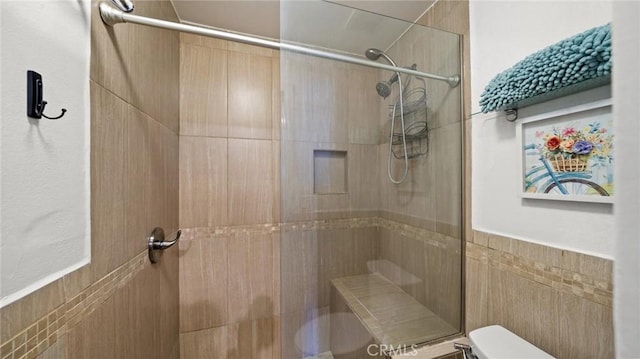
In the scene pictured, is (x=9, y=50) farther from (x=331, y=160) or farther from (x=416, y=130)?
(x=416, y=130)

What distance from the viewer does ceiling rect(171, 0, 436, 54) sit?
3.46 feet

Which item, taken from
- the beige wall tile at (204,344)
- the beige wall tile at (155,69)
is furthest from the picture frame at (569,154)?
the beige wall tile at (204,344)

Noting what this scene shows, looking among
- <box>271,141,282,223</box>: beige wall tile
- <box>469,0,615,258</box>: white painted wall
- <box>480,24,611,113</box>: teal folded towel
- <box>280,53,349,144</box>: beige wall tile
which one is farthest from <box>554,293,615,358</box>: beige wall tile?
<box>271,141,282,223</box>: beige wall tile

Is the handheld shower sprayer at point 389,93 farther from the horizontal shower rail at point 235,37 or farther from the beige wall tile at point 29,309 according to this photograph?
the beige wall tile at point 29,309

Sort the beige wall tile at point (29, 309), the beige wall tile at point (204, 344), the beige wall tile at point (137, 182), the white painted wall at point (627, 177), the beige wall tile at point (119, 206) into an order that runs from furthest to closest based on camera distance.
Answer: the beige wall tile at point (204, 344)
the beige wall tile at point (137, 182)
the beige wall tile at point (119, 206)
the beige wall tile at point (29, 309)
the white painted wall at point (627, 177)

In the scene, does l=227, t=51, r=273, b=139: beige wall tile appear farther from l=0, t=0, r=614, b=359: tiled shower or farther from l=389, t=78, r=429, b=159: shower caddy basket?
l=389, t=78, r=429, b=159: shower caddy basket

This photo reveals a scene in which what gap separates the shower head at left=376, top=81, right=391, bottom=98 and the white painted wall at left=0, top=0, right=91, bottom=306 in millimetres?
1048

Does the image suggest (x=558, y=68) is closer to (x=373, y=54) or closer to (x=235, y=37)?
(x=373, y=54)

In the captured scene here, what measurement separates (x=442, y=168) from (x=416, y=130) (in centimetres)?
24

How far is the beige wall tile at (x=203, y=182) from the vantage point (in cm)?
147

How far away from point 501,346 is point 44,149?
1487 mm

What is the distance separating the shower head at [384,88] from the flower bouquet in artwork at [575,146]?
602 millimetres

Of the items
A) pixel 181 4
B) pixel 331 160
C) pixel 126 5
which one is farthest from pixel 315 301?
pixel 181 4

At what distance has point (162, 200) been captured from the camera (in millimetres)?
1191
